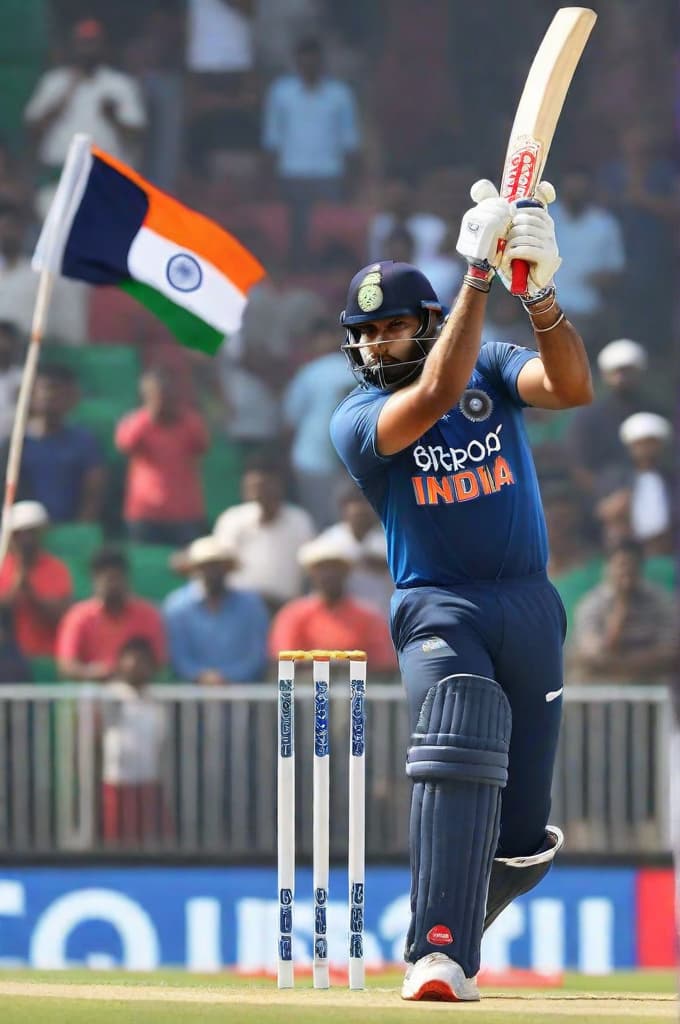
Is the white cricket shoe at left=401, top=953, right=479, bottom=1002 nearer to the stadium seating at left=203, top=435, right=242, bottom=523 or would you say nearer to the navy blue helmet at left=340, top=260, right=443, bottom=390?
the navy blue helmet at left=340, top=260, right=443, bottom=390

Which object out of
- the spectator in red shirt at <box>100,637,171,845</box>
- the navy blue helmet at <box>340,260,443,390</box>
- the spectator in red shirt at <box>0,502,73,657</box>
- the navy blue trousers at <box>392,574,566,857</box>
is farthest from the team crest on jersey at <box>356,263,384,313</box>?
the spectator in red shirt at <box>0,502,73,657</box>

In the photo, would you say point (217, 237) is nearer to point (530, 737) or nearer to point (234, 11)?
point (530, 737)

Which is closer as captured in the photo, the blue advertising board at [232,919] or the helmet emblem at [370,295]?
the helmet emblem at [370,295]

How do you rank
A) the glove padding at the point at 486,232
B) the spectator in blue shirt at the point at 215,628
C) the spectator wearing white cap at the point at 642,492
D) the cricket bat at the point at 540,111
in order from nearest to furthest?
the glove padding at the point at 486,232 < the cricket bat at the point at 540,111 < the spectator in blue shirt at the point at 215,628 < the spectator wearing white cap at the point at 642,492

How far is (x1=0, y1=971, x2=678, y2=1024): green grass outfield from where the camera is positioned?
4.79m

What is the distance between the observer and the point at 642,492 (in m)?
11.9

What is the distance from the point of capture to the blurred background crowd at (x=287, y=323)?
1129 centimetres

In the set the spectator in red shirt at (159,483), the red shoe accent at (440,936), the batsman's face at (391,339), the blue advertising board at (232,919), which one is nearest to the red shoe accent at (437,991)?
the red shoe accent at (440,936)

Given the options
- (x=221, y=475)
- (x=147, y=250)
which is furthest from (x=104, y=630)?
(x=147, y=250)

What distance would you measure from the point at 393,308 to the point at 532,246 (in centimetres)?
48

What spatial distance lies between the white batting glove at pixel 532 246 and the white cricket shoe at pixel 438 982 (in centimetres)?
174

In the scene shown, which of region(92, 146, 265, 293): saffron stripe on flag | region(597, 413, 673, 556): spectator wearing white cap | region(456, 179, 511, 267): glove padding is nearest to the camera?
region(456, 179, 511, 267): glove padding

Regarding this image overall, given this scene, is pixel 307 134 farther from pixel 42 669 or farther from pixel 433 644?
pixel 433 644

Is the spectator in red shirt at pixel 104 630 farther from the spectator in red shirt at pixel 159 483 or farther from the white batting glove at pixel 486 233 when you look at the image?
the white batting glove at pixel 486 233
